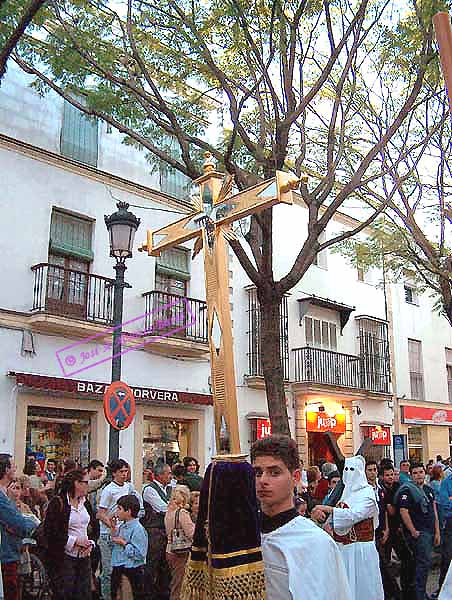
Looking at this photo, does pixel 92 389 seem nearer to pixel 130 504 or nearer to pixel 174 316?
pixel 174 316

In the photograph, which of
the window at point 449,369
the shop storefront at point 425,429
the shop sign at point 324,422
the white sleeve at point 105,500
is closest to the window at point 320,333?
the shop sign at point 324,422

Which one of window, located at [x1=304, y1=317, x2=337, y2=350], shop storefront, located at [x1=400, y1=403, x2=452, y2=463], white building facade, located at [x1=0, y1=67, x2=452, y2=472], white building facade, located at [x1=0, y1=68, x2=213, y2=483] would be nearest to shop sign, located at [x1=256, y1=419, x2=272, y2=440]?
white building facade, located at [x1=0, y1=67, x2=452, y2=472]

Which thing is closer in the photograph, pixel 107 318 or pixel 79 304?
pixel 79 304

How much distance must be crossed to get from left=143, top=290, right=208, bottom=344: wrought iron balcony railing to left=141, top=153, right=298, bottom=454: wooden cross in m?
12.2

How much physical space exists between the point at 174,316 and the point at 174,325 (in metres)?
0.23

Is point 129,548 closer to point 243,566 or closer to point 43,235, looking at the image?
point 243,566

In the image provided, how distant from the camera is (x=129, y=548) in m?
7.71

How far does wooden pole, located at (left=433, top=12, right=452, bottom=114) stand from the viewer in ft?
10.1

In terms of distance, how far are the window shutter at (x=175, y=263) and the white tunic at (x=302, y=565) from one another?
14619 millimetres

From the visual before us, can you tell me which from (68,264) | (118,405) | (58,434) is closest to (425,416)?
(58,434)

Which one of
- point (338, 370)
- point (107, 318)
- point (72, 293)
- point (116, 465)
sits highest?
point (72, 293)

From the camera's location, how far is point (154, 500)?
945 cm

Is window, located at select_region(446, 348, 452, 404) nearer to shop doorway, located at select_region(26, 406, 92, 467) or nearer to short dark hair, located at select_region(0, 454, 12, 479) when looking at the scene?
shop doorway, located at select_region(26, 406, 92, 467)

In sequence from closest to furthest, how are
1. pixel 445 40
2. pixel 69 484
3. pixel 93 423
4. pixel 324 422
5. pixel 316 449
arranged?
pixel 445 40 < pixel 69 484 < pixel 93 423 < pixel 324 422 < pixel 316 449
